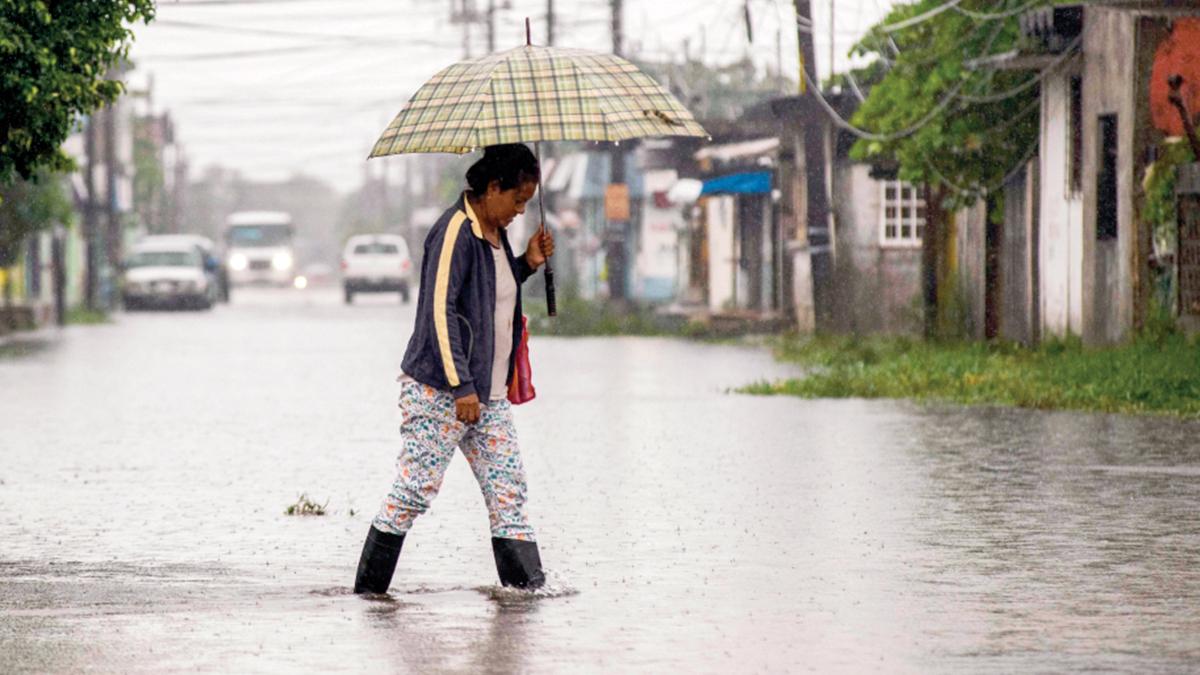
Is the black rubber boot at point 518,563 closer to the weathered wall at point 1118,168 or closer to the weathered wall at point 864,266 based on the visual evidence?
the weathered wall at point 1118,168

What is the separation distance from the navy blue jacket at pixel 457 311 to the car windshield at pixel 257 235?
75122 millimetres

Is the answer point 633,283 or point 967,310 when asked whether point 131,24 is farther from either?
point 633,283

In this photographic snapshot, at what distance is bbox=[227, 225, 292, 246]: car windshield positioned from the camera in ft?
273

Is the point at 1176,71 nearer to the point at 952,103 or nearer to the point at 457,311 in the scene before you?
the point at 952,103

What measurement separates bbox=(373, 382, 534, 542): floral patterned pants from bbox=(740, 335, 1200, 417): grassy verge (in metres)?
10.5

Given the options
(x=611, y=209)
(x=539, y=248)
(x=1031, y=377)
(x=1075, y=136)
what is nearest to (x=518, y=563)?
(x=539, y=248)

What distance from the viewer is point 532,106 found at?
30.0 ft

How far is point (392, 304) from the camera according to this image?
63125mm

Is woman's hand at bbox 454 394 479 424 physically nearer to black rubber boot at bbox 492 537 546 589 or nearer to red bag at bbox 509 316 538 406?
red bag at bbox 509 316 538 406

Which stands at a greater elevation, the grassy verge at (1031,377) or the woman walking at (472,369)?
the woman walking at (472,369)

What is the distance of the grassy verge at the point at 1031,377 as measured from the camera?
1981 centimetres

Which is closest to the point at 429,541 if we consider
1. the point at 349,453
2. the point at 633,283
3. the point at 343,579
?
the point at 343,579

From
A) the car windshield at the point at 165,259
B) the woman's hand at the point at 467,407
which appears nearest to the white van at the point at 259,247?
the car windshield at the point at 165,259

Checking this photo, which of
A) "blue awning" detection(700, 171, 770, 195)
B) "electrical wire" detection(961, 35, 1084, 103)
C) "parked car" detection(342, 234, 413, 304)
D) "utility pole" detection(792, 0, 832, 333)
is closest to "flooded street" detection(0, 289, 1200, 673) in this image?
"electrical wire" detection(961, 35, 1084, 103)
